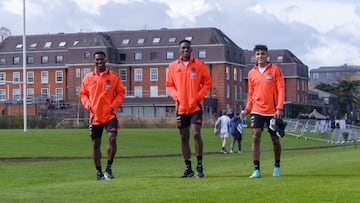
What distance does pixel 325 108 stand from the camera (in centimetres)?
13975

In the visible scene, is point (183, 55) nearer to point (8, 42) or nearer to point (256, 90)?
point (256, 90)

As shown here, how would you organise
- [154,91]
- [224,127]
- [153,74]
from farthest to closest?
1. [153,74]
2. [154,91]
3. [224,127]

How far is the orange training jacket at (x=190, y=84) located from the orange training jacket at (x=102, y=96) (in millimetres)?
1242

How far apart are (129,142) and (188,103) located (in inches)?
1215

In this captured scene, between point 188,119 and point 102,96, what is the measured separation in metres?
1.73

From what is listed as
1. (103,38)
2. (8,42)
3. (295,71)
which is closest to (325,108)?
(295,71)

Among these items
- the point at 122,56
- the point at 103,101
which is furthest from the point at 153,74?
the point at 103,101

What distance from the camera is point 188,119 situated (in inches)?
554

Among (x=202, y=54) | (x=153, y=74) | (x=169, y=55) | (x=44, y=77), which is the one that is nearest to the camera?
(x=202, y=54)

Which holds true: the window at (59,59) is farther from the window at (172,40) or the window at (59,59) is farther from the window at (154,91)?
the window at (172,40)

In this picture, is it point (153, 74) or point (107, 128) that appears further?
point (153, 74)

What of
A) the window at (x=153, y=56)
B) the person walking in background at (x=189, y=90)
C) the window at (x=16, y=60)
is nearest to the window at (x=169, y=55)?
the window at (x=153, y=56)

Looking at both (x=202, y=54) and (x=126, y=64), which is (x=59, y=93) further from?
(x=202, y=54)

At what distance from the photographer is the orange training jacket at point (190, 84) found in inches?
548
